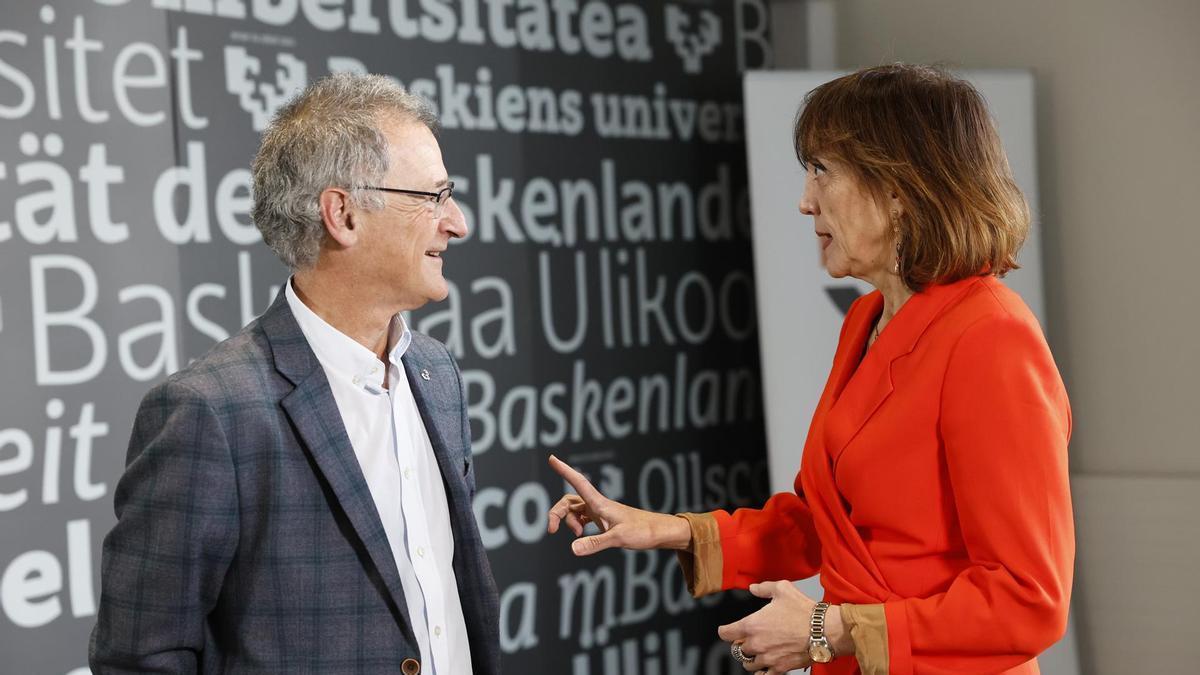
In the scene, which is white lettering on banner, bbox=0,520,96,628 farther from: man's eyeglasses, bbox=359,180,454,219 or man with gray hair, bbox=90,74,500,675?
man's eyeglasses, bbox=359,180,454,219

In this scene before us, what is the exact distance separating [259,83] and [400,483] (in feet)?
6.02

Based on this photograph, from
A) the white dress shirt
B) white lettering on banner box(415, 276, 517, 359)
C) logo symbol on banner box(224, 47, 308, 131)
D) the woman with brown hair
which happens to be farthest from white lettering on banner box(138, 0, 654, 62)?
the woman with brown hair

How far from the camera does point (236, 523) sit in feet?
5.31

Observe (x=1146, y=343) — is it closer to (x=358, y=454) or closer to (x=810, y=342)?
(x=810, y=342)

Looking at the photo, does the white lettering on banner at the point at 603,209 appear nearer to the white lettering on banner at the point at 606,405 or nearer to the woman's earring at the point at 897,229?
the white lettering on banner at the point at 606,405

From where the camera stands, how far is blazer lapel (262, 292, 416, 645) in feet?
5.49

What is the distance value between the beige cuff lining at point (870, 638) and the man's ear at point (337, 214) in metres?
0.92

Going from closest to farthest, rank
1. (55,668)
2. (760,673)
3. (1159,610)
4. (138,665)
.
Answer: (138,665) < (760,673) < (55,668) < (1159,610)

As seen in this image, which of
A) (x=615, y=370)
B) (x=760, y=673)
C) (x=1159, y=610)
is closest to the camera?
(x=760, y=673)

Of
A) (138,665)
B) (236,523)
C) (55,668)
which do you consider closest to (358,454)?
(236,523)

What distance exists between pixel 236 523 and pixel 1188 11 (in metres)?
3.48

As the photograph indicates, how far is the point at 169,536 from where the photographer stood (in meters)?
1.57

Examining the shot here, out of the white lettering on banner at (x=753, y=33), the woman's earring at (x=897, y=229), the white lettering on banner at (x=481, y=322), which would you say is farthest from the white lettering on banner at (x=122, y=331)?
the white lettering on banner at (x=753, y=33)

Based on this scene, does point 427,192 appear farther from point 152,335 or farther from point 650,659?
point 650,659
